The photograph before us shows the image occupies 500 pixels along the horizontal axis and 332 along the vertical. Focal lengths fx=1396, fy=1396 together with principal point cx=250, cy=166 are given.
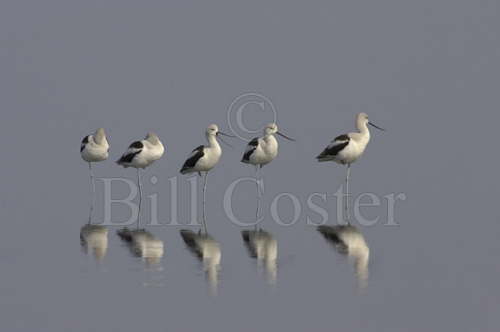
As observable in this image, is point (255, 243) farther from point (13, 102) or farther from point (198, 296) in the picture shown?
point (13, 102)

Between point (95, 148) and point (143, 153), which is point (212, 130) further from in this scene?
point (95, 148)

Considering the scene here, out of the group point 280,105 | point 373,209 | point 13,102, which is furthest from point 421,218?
point 13,102

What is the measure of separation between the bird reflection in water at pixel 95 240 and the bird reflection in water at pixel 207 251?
Result: 112 centimetres

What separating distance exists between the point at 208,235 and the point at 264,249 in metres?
1.54

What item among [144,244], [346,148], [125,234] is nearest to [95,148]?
[346,148]

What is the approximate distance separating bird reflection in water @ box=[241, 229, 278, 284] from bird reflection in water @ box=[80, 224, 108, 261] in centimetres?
191

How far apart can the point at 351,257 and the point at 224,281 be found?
7.69 feet

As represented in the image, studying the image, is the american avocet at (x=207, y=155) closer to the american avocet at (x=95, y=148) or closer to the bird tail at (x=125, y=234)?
the american avocet at (x=95, y=148)

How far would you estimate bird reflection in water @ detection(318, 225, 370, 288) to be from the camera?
1655 cm

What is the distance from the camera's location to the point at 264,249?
18375 millimetres

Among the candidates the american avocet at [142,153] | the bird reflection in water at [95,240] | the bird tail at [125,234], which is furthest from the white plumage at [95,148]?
the bird tail at [125,234]

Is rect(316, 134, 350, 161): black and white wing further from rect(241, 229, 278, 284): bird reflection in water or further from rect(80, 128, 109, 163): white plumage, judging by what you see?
rect(241, 229, 278, 284): bird reflection in water

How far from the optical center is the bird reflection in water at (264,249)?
16725 millimetres

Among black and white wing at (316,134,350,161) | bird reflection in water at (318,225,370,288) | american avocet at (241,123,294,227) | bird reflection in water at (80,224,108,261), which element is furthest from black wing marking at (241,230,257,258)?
black and white wing at (316,134,350,161)
